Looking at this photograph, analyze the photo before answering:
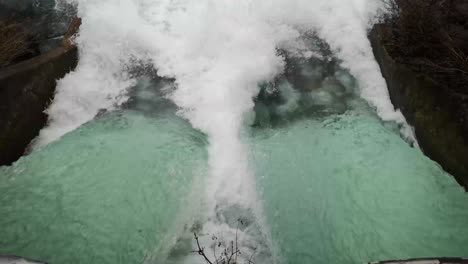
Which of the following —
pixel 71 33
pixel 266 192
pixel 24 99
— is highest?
pixel 71 33

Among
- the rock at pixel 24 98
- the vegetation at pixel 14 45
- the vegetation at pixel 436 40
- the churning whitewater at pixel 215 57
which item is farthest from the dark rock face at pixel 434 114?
the vegetation at pixel 14 45

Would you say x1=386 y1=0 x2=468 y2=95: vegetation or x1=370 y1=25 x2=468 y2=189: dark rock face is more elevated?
x1=386 y1=0 x2=468 y2=95: vegetation

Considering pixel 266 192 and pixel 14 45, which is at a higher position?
pixel 14 45

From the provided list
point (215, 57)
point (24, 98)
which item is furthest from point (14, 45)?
point (215, 57)

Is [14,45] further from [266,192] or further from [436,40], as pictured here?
[436,40]

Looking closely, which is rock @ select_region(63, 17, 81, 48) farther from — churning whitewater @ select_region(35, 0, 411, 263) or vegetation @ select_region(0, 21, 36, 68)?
vegetation @ select_region(0, 21, 36, 68)

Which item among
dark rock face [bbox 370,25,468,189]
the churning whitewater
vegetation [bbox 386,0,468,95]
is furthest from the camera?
the churning whitewater

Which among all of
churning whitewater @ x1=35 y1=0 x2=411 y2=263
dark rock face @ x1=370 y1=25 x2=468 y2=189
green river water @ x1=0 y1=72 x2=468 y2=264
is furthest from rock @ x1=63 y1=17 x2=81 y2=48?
dark rock face @ x1=370 y1=25 x2=468 y2=189
